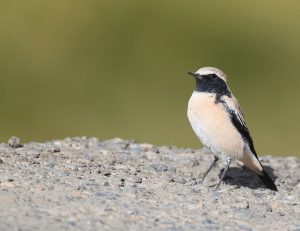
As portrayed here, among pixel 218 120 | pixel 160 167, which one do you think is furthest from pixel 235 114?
pixel 160 167

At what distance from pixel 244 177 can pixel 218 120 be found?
1763mm

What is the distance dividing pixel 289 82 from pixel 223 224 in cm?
1038

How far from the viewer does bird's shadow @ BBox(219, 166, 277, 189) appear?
468 inches

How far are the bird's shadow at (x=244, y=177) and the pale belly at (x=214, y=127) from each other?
0.92 metres

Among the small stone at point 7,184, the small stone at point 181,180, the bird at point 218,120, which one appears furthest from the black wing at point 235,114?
the small stone at point 7,184

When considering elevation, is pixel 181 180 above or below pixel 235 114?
below

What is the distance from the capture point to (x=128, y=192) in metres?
9.34

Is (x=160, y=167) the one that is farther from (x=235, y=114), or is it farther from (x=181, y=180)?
(x=235, y=114)

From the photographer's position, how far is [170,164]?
11.9 m

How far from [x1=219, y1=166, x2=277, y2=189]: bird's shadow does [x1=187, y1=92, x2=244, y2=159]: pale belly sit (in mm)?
919

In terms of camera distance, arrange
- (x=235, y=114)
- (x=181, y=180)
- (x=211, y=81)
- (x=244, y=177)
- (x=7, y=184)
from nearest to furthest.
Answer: (x=7, y=184) → (x=181, y=180) → (x=235, y=114) → (x=211, y=81) → (x=244, y=177)

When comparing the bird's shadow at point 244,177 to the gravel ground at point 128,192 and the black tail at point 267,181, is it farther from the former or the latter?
the black tail at point 267,181

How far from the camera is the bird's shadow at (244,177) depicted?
39.0 ft

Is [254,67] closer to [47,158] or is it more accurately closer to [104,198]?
[47,158]
